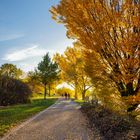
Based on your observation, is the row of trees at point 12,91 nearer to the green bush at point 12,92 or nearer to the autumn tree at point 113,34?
the green bush at point 12,92

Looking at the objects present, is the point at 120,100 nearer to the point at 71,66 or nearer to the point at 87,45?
the point at 87,45

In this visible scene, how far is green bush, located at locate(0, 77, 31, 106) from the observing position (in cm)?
3081

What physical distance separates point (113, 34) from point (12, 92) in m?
23.6

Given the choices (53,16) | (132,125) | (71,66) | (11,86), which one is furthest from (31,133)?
(71,66)

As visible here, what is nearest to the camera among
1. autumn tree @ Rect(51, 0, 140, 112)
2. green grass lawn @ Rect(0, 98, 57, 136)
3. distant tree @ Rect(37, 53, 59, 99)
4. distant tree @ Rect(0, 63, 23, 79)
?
autumn tree @ Rect(51, 0, 140, 112)

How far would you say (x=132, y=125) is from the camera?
28.8 ft

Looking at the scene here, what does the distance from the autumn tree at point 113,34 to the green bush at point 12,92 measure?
70.1ft

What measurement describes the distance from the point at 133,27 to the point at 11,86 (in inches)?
965

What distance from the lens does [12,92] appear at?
32.0m

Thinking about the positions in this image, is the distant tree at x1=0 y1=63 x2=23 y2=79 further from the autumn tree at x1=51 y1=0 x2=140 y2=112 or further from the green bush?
the autumn tree at x1=51 y1=0 x2=140 y2=112

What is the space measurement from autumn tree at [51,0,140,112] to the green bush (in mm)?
21369

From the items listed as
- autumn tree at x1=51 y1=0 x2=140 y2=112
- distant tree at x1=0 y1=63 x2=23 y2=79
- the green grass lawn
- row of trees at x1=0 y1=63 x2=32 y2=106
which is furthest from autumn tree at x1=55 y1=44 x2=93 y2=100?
distant tree at x1=0 y1=63 x2=23 y2=79

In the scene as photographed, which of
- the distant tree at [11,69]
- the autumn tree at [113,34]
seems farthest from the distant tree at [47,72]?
the autumn tree at [113,34]

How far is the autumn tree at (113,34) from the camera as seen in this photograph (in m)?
9.34
